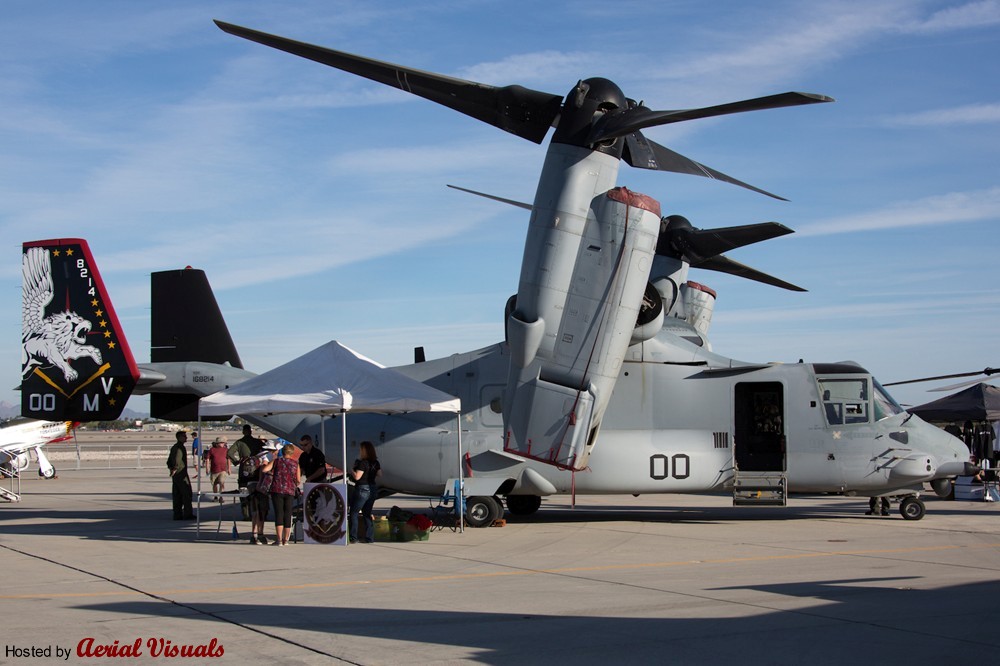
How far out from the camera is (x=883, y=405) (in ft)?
56.0

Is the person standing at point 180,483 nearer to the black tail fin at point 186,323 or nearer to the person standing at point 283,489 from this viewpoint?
the black tail fin at point 186,323

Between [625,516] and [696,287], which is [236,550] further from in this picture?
[696,287]

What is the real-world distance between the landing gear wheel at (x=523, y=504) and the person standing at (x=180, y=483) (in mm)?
6088

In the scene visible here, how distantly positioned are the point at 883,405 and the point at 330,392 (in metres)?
9.52

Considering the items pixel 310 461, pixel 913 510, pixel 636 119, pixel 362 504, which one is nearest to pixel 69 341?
pixel 310 461

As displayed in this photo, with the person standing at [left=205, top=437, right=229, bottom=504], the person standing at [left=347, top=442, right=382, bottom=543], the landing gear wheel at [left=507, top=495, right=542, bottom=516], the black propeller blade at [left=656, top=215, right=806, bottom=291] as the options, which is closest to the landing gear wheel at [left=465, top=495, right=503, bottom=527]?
the landing gear wheel at [left=507, top=495, right=542, bottom=516]

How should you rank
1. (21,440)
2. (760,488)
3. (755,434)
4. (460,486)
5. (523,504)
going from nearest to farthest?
(460,486) → (760,488) → (755,434) → (523,504) → (21,440)

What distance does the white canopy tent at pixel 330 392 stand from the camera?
14055mm

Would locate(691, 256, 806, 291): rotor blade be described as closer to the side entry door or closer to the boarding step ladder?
the side entry door

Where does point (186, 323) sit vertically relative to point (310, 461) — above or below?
above

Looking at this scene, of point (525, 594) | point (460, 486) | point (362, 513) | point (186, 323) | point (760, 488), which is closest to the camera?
point (525, 594)

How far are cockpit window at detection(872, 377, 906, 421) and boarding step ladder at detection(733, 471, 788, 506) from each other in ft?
6.76

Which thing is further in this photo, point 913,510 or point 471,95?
point 913,510

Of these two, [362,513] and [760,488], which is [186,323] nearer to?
[362,513]
